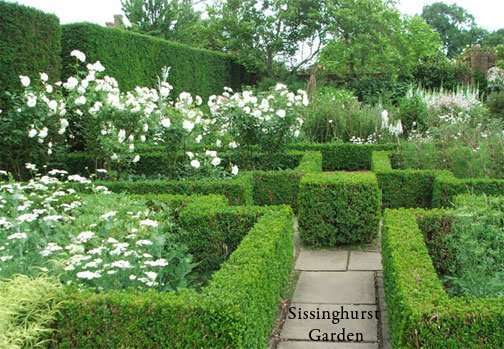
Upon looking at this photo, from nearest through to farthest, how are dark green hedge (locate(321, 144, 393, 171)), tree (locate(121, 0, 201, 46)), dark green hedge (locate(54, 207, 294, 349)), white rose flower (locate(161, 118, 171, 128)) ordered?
1. dark green hedge (locate(54, 207, 294, 349))
2. white rose flower (locate(161, 118, 171, 128))
3. dark green hedge (locate(321, 144, 393, 171))
4. tree (locate(121, 0, 201, 46))

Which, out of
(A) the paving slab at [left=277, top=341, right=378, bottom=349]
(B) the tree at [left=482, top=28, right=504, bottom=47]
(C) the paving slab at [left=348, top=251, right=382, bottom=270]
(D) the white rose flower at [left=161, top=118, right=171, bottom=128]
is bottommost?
(A) the paving slab at [left=277, top=341, right=378, bottom=349]

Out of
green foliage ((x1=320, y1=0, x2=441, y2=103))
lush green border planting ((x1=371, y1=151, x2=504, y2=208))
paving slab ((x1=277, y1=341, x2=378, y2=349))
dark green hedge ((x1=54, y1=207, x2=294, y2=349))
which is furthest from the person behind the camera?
green foliage ((x1=320, y1=0, x2=441, y2=103))

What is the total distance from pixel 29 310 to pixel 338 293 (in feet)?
7.76

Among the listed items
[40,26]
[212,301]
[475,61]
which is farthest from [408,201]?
[475,61]

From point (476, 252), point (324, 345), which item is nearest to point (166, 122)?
point (324, 345)

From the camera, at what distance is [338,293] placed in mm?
4465

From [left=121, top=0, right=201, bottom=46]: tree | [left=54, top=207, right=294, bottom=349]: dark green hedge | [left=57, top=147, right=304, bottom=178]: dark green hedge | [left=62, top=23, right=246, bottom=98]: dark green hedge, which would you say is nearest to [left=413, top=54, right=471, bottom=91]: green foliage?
[left=62, top=23, right=246, bottom=98]: dark green hedge

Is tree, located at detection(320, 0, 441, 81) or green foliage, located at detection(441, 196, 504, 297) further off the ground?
tree, located at detection(320, 0, 441, 81)

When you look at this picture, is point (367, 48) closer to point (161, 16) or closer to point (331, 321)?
point (161, 16)

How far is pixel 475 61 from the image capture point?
21.5 m

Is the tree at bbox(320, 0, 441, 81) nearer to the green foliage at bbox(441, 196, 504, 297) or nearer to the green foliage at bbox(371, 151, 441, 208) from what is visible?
the green foliage at bbox(371, 151, 441, 208)

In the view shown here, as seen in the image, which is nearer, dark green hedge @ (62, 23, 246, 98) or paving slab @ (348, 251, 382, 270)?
paving slab @ (348, 251, 382, 270)

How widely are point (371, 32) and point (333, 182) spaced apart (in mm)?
15550

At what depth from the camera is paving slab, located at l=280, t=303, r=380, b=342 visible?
3.75 meters
